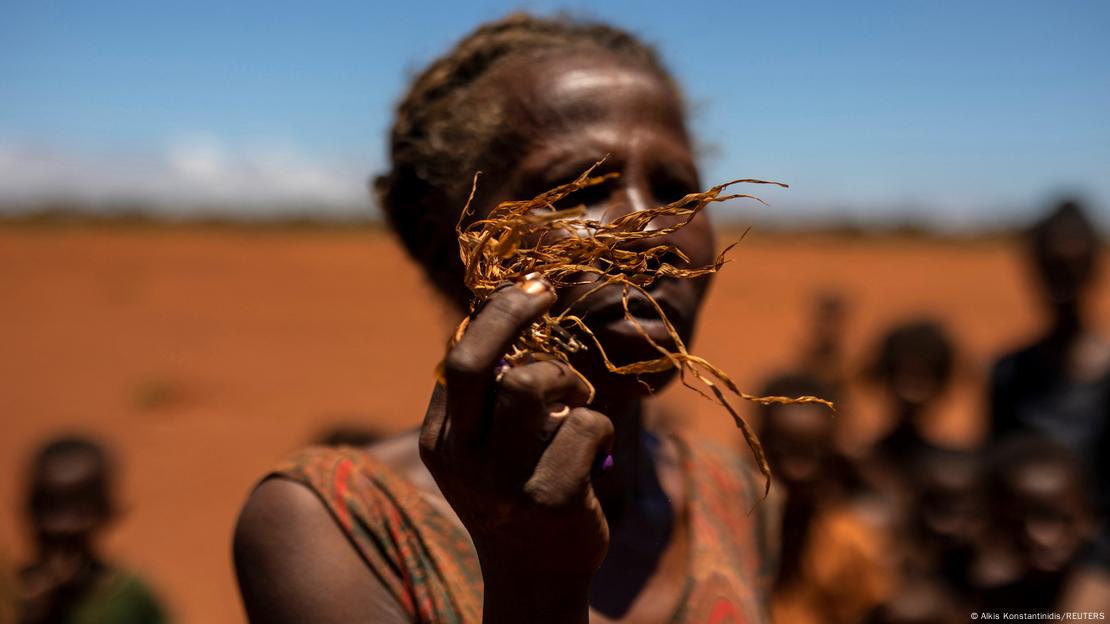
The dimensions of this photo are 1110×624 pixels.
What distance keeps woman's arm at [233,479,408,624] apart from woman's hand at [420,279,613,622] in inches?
16.0

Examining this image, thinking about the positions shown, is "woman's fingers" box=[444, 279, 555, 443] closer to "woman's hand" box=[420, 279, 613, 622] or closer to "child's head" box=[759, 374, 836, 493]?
"woman's hand" box=[420, 279, 613, 622]

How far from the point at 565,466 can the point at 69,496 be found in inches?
122

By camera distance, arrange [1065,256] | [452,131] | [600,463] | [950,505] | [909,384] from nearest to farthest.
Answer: [600,463]
[452,131]
[950,505]
[1065,256]
[909,384]

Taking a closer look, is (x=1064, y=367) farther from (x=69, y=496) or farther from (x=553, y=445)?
(x=69, y=496)

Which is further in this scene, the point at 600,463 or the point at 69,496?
the point at 69,496

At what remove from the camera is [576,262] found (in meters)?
1.44

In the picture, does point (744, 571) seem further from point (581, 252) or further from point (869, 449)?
point (869, 449)

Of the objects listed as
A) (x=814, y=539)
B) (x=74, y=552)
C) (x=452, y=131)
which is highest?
(x=452, y=131)

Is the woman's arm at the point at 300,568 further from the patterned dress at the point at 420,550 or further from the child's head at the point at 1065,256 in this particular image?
the child's head at the point at 1065,256

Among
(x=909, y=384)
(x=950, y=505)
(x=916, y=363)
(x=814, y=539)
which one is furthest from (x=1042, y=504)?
(x=916, y=363)

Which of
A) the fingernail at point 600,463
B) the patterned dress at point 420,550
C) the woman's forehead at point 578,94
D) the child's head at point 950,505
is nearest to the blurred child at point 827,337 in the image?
the child's head at point 950,505

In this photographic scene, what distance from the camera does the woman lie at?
1151 millimetres

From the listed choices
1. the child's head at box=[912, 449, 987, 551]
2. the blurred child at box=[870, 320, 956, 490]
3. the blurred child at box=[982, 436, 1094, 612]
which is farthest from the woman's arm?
the blurred child at box=[870, 320, 956, 490]

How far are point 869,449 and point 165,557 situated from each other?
5735 mm
